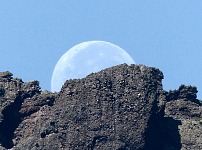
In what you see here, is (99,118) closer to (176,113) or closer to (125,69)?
(125,69)

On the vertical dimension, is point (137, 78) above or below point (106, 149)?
above

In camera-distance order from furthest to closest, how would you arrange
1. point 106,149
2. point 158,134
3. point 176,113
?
point 176,113, point 158,134, point 106,149

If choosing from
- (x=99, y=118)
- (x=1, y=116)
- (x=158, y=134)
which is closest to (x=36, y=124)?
(x=1, y=116)

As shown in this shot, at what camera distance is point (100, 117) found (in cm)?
7544

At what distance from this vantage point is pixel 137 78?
7756 centimetres

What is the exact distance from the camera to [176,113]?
86.7 metres

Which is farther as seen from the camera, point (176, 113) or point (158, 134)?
point (176, 113)

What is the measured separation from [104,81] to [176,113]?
45.0 ft

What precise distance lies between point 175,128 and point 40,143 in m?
16.4

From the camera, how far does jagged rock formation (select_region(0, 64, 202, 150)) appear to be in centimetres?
7494

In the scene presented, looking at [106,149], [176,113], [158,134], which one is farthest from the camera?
[176,113]

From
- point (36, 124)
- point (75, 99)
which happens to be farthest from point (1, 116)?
point (75, 99)

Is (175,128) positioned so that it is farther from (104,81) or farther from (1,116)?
(1,116)

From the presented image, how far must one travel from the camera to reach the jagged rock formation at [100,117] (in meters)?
74.9
